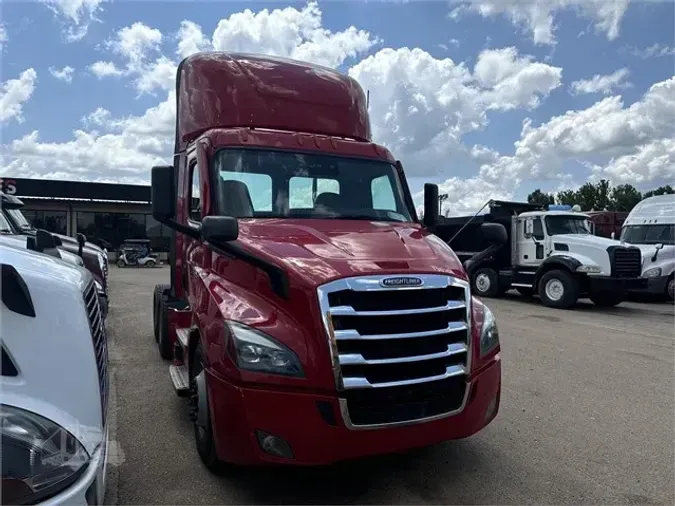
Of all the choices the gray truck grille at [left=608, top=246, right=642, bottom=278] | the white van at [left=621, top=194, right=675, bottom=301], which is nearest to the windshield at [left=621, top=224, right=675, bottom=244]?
the white van at [left=621, top=194, right=675, bottom=301]

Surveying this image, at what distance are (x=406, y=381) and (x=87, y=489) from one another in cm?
187

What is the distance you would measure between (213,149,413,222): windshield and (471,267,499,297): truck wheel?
38.9 ft

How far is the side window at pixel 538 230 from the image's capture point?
1476 cm

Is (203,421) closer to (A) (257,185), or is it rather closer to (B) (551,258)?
(A) (257,185)

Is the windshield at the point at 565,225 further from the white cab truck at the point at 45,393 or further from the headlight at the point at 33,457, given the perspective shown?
the headlight at the point at 33,457

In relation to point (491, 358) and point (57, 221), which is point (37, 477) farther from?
point (57, 221)

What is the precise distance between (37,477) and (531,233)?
14887 mm

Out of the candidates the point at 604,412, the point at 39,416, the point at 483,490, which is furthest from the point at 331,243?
the point at 604,412

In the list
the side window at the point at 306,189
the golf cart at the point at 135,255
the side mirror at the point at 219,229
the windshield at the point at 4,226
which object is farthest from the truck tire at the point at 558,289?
the golf cart at the point at 135,255

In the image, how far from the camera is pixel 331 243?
3621 millimetres

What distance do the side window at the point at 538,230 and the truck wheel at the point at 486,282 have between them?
1.75m

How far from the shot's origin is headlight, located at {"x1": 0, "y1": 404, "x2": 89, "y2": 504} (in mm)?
1655

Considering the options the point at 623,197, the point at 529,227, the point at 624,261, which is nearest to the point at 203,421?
the point at 624,261

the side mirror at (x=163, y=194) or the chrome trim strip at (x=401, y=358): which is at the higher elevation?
the side mirror at (x=163, y=194)
